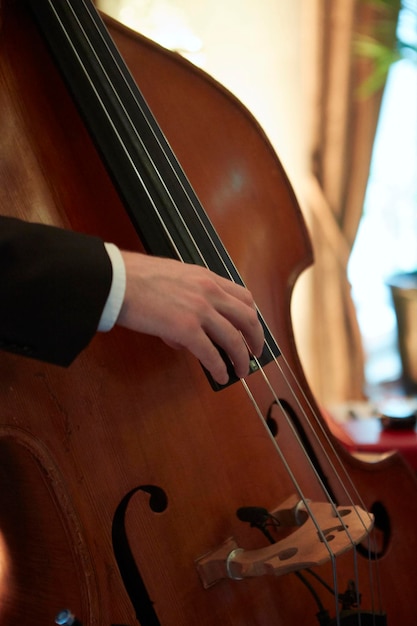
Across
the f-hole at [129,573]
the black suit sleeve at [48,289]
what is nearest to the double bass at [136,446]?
the f-hole at [129,573]

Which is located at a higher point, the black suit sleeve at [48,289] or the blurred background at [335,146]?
the black suit sleeve at [48,289]

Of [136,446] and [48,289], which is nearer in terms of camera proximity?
[48,289]

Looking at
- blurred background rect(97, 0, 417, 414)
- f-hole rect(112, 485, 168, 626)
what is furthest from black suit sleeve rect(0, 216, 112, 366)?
blurred background rect(97, 0, 417, 414)

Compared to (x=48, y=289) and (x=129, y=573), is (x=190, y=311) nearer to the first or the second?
(x=48, y=289)

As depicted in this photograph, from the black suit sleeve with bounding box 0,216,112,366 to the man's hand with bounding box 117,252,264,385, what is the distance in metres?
0.03

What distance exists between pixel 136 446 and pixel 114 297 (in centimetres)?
18

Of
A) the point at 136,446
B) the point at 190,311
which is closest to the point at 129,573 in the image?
the point at 136,446

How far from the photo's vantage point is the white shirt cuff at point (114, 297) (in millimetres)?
489

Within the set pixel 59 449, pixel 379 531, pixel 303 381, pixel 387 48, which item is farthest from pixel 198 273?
pixel 387 48

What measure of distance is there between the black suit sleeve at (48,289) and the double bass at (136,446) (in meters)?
0.11

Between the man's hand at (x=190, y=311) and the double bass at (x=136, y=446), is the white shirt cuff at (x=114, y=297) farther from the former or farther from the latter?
the double bass at (x=136, y=446)

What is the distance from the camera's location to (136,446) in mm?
610

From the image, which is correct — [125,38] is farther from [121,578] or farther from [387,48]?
[387,48]

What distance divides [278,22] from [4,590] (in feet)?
6.71
